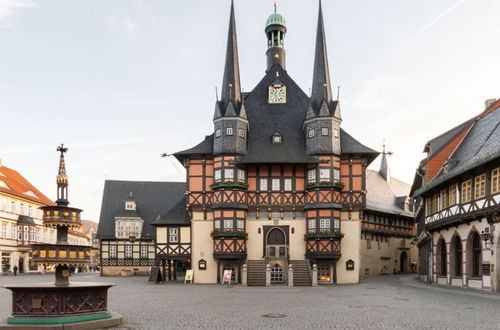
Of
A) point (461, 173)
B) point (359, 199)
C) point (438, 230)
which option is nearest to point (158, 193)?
point (359, 199)

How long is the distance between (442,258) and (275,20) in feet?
97.1

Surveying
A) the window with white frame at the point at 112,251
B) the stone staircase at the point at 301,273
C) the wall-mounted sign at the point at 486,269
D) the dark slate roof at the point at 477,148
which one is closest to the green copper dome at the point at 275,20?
the dark slate roof at the point at 477,148

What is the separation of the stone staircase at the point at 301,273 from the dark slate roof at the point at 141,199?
26.5 meters

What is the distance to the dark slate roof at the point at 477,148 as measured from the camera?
2652 centimetres

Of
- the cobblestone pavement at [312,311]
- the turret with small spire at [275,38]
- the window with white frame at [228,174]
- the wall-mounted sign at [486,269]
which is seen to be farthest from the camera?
the turret with small spire at [275,38]

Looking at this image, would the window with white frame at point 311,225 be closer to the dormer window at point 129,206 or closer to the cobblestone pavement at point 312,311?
the cobblestone pavement at point 312,311

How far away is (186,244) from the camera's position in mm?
43000

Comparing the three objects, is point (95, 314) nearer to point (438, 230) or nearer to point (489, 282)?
point (489, 282)

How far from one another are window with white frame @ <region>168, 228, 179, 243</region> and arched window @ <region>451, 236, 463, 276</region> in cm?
2090

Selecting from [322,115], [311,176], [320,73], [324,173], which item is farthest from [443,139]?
[320,73]

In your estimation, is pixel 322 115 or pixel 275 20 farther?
pixel 275 20

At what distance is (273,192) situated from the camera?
40312mm

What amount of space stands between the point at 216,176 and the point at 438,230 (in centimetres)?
1583

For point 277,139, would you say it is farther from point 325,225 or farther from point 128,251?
point 128,251
